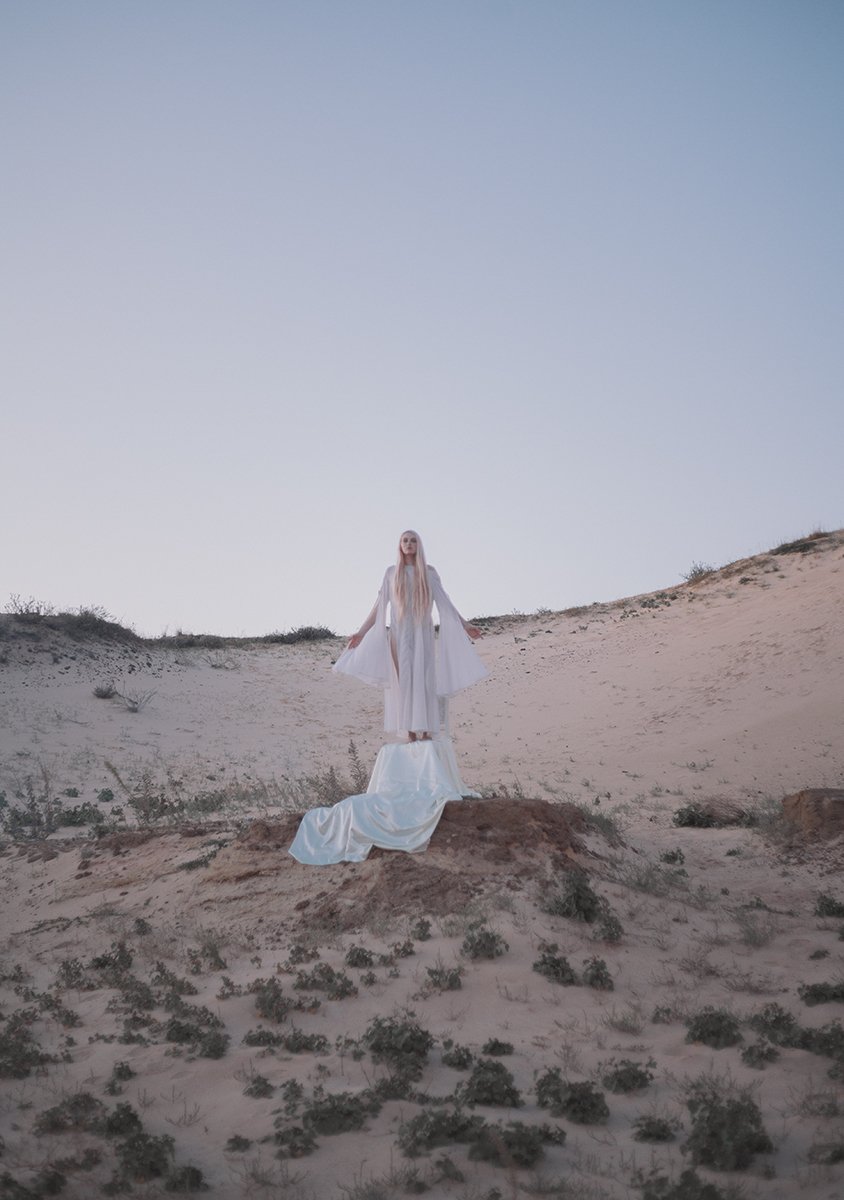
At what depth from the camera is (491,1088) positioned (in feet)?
12.3

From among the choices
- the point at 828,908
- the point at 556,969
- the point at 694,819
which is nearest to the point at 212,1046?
the point at 556,969

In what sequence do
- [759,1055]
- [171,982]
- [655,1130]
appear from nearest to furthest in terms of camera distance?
1. [655,1130]
2. [759,1055]
3. [171,982]

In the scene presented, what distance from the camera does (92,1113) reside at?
372cm

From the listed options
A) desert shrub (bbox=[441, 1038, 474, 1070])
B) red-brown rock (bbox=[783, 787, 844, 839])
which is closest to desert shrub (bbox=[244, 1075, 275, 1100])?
desert shrub (bbox=[441, 1038, 474, 1070])

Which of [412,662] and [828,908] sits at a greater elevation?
[412,662]

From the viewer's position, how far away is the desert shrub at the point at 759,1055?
13.1 feet

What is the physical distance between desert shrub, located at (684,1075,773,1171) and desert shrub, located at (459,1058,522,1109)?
0.74 metres

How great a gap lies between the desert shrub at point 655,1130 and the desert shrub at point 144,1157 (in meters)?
1.85

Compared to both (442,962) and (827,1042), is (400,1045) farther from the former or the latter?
(827,1042)

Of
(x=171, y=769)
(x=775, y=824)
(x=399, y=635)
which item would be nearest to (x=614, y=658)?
(x=171, y=769)

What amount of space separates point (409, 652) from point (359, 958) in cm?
301

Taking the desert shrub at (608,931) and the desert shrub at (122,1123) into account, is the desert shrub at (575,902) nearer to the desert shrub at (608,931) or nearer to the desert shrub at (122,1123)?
the desert shrub at (608,931)

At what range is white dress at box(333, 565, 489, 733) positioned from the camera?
25.2ft

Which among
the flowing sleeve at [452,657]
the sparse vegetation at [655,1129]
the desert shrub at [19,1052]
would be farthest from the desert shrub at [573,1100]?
the flowing sleeve at [452,657]
